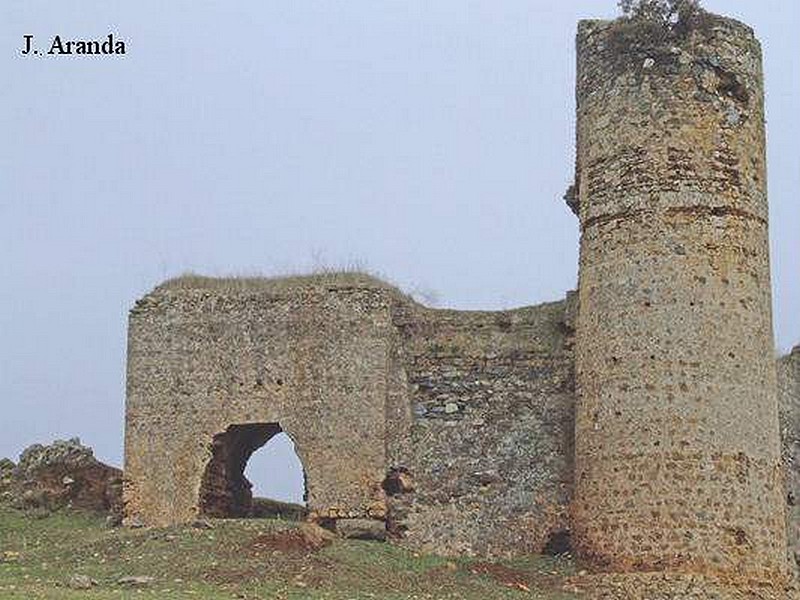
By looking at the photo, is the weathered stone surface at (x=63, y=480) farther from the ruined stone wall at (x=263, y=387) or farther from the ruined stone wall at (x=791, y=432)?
the ruined stone wall at (x=791, y=432)

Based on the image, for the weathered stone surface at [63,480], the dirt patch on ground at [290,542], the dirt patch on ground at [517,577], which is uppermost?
the weathered stone surface at [63,480]

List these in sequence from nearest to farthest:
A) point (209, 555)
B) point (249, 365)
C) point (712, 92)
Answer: point (209, 555), point (712, 92), point (249, 365)

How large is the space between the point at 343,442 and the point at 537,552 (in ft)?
9.24

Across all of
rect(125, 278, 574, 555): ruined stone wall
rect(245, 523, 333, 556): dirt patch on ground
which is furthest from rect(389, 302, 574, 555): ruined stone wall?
rect(245, 523, 333, 556): dirt patch on ground

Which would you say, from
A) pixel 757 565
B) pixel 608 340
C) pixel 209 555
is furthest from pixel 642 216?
pixel 209 555

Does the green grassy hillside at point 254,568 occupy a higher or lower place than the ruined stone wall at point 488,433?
lower

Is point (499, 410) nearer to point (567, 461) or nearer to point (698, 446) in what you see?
point (567, 461)

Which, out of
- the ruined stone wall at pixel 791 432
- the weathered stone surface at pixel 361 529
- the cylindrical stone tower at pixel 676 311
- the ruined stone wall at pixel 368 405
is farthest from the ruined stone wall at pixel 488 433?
the ruined stone wall at pixel 791 432

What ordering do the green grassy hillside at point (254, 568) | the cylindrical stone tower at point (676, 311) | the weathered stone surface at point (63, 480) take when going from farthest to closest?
the weathered stone surface at point (63, 480) < the cylindrical stone tower at point (676, 311) < the green grassy hillside at point (254, 568)

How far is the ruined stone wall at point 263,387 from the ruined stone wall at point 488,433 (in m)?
0.52

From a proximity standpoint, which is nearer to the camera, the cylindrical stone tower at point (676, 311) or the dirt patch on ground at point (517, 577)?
the cylindrical stone tower at point (676, 311)

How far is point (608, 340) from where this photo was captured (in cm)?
2003

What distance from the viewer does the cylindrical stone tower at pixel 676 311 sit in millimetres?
19203

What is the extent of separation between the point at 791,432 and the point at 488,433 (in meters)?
5.01
